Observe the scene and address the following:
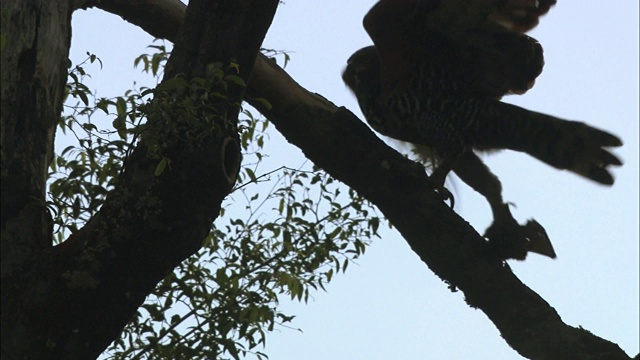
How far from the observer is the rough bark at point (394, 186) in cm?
459

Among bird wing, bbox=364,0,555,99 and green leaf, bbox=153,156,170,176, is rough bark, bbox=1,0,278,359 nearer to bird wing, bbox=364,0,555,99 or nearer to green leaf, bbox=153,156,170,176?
green leaf, bbox=153,156,170,176

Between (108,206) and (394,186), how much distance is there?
5.77ft

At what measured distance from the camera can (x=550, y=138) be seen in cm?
509

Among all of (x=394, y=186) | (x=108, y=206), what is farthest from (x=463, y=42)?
(x=108, y=206)

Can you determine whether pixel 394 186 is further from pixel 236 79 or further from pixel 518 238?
pixel 236 79

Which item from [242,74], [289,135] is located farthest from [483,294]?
[242,74]

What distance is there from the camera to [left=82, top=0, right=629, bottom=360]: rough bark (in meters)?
4.59

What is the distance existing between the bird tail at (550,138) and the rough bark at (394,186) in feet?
2.34

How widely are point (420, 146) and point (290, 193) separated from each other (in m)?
0.96

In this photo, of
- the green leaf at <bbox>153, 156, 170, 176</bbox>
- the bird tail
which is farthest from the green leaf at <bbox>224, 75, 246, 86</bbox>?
the bird tail

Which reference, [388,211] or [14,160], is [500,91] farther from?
[14,160]

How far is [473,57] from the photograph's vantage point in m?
5.27

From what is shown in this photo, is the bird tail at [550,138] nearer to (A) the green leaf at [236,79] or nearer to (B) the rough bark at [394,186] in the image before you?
(B) the rough bark at [394,186]

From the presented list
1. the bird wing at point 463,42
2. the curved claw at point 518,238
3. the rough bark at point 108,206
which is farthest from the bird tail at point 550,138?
the rough bark at point 108,206
